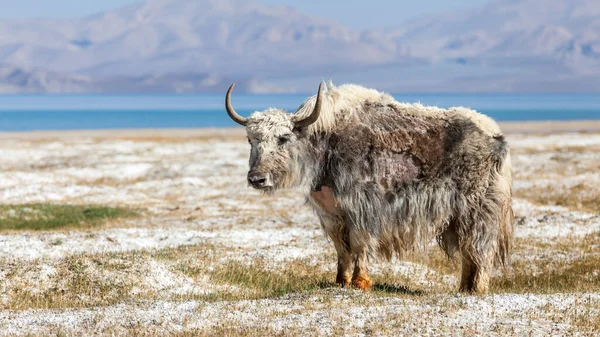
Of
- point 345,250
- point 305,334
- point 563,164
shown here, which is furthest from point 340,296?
point 563,164

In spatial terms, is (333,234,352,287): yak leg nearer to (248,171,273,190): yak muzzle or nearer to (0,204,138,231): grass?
(248,171,273,190): yak muzzle

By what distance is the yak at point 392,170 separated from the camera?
1260 cm

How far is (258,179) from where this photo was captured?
12.2 metres

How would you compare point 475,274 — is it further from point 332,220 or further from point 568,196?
point 568,196

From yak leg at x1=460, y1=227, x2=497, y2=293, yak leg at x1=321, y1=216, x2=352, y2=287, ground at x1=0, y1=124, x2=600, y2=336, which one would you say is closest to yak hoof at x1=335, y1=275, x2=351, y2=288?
yak leg at x1=321, y1=216, x2=352, y2=287

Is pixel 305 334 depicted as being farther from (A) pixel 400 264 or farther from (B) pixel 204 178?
(B) pixel 204 178

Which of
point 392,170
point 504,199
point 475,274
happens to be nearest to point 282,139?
point 392,170

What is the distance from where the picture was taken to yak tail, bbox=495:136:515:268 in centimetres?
1278

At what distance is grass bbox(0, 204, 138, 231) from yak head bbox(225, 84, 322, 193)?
12.3 meters

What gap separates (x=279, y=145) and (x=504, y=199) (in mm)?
3450

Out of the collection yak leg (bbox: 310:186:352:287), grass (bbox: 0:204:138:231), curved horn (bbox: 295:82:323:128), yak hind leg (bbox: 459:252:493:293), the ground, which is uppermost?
curved horn (bbox: 295:82:323:128)

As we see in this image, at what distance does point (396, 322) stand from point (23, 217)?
17508mm

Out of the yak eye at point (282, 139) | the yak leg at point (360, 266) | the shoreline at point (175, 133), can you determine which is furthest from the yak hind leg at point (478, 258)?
the shoreline at point (175, 133)

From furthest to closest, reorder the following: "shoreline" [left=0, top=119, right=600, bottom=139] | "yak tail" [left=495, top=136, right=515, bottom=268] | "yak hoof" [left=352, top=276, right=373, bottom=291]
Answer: "shoreline" [left=0, top=119, right=600, bottom=139] → "yak hoof" [left=352, top=276, right=373, bottom=291] → "yak tail" [left=495, top=136, right=515, bottom=268]
